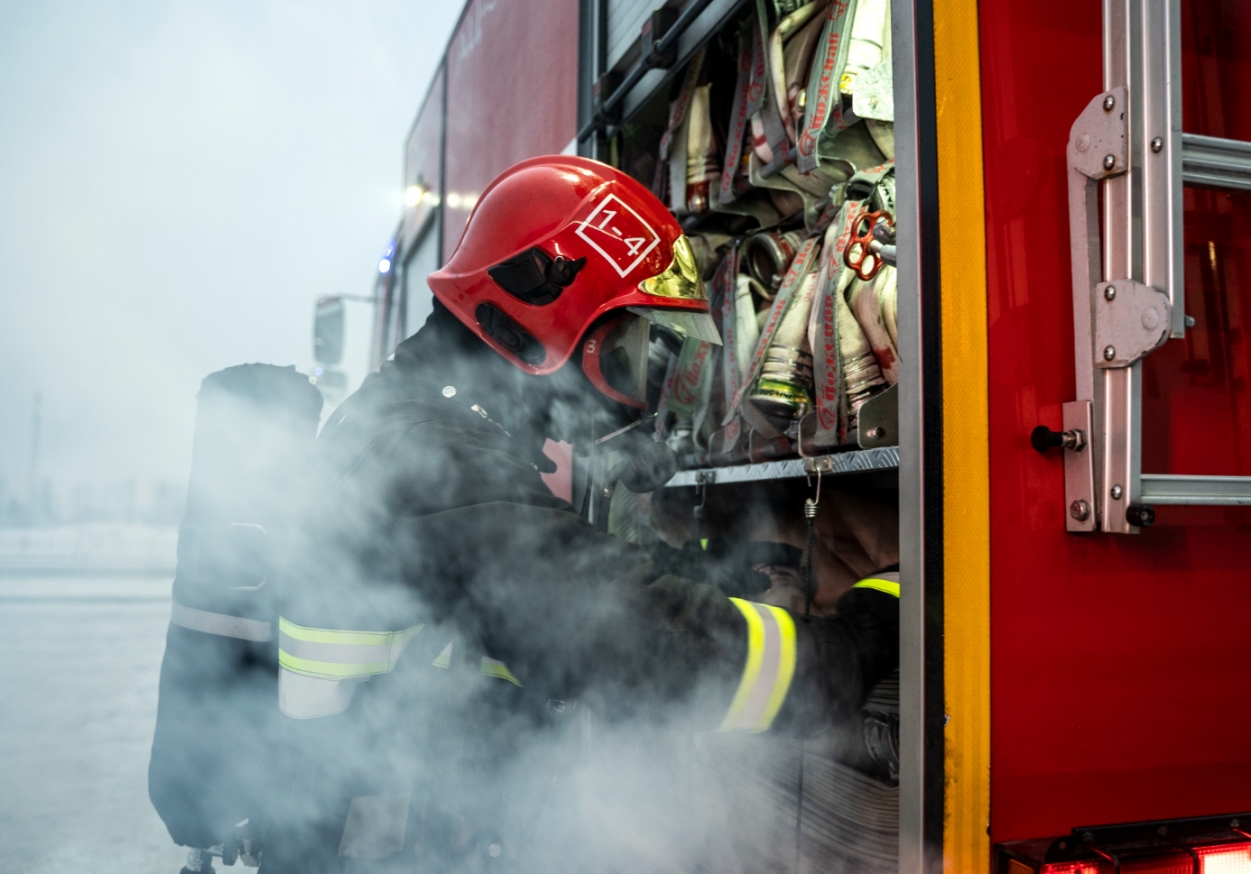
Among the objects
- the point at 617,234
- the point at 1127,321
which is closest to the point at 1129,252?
the point at 1127,321

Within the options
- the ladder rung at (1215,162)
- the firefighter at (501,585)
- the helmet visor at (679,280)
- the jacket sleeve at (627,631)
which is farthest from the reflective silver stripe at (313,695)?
the ladder rung at (1215,162)

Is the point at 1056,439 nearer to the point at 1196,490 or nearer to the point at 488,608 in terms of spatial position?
the point at 1196,490

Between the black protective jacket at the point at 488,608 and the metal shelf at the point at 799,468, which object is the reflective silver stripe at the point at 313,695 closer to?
the black protective jacket at the point at 488,608

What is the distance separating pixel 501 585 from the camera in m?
1.23

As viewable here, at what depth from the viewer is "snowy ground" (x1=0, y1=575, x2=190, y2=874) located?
10.5 ft

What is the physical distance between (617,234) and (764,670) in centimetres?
104

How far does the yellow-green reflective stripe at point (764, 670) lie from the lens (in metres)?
1.22

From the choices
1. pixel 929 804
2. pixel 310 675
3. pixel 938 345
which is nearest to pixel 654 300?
pixel 938 345

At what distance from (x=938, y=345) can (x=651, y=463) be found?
1.09 metres

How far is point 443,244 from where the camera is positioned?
15.9 feet

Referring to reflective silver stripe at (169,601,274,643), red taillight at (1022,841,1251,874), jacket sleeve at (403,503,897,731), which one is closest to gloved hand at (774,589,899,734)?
jacket sleeve at (403,503,897,731)

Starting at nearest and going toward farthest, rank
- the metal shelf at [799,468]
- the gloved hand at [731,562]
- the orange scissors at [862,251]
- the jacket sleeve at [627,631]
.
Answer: the jacket sleeve at [627,631] < the metal shelf at [799,468] < the orange scissors at [862,251] < the gloved hand at [731,562]

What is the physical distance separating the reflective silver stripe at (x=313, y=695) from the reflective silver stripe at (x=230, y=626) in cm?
34

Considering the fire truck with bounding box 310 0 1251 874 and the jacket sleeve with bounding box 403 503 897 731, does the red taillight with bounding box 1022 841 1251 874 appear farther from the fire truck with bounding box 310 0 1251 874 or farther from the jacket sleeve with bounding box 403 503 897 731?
the jacket sleeve with bounding box 403 503 897 731
